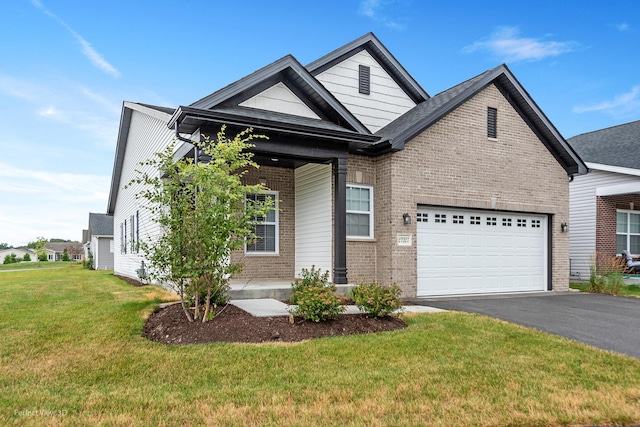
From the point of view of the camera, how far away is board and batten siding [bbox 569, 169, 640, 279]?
56.3 ft

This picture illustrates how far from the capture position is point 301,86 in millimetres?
11219

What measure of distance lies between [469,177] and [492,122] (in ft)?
6.25

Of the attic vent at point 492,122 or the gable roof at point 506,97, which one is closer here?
the gable roof at point 506,97

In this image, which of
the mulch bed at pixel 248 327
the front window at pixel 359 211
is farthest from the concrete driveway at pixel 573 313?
the mulch bed at pixel 248 327

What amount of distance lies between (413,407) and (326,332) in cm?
289

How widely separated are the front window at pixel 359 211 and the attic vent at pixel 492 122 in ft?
13.2

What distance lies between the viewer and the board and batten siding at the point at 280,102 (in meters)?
10.9

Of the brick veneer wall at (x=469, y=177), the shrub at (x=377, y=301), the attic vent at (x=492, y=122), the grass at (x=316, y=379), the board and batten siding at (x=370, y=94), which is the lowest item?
the grass at (x=316, y=379)

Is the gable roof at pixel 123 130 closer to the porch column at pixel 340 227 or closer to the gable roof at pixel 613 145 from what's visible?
the porch column at pixel 340 227

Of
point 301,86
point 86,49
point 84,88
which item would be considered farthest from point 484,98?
point 84,88

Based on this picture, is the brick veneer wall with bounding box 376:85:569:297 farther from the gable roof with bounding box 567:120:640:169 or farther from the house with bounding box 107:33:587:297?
the gable roof with bounding box 567:120:640:169

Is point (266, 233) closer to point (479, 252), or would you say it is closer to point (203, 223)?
point (203, 223)

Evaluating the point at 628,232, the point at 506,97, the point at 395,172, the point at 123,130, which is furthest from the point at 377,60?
the point at 628,232

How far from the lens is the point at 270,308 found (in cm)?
855
